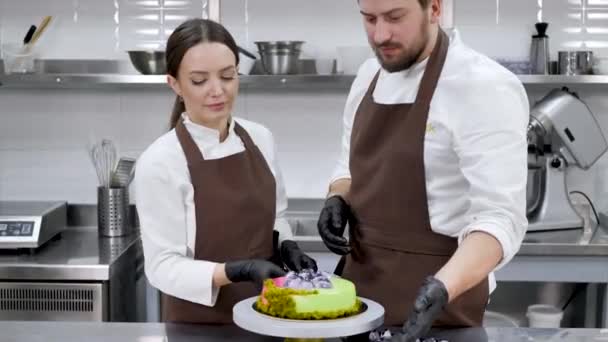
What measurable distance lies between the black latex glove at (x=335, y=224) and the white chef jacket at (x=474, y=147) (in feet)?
0.76

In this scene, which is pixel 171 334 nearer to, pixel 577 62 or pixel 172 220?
pixel 172 220

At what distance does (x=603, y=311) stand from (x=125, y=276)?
1752 millimetres

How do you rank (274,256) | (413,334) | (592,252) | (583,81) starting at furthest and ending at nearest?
(583,81)
(592,252)
(274,256)
(413,334)

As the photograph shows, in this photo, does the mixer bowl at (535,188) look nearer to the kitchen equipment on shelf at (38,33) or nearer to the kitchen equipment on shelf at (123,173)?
the kitchen equipment on shelf at (123,173)

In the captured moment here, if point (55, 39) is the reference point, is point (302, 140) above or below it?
below

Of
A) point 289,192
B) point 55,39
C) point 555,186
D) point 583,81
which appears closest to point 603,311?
point 555,186

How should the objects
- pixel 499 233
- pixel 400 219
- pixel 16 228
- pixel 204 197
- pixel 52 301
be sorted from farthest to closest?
pixel 16 228 < pixel 52 301 < pixel 204 197 < pixel 400 219 < pixel 499 233

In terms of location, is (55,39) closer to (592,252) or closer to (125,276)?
(125,276)

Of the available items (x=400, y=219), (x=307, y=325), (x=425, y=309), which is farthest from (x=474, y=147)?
(x=307, y=325)

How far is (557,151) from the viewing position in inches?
132

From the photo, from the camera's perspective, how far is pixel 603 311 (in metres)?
3.15

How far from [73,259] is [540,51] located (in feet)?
6.41

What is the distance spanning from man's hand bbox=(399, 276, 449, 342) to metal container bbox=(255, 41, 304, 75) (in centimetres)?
196

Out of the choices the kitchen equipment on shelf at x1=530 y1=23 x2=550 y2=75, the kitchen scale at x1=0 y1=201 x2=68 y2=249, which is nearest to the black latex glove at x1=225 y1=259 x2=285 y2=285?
the kitchen scale at x1=0 y1=201 x2=68 y2=249
